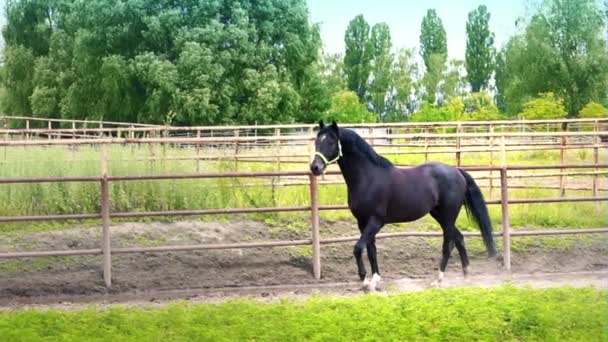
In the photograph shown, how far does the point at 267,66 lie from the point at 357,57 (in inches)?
64.4

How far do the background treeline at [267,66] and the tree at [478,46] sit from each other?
0.06 ft

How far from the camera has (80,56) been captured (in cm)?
998

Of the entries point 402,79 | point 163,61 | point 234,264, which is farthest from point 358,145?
point 163,61

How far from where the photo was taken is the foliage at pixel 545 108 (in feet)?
32.6

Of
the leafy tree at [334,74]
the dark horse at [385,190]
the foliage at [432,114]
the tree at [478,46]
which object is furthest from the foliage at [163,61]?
the dark horse at [385,190]

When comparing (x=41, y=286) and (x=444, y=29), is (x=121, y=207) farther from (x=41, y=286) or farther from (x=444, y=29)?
(x=444, y=29)

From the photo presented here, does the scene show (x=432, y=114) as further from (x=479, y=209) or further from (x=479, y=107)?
(x=479, y=209)

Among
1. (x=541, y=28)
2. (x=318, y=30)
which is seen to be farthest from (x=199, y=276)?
(x=541, y=28)

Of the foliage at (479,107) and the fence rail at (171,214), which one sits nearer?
the fence rail at (171,214)

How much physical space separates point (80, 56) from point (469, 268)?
6.58m

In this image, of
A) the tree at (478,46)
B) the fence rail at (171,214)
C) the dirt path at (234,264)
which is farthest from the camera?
the tree at (478,46)

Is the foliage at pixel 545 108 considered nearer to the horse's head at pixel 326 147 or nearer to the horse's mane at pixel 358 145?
the horse's mane at pixel 358 145

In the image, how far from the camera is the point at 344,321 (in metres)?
3.95

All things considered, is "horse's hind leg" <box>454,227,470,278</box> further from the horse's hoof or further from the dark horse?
the horse's hoof
